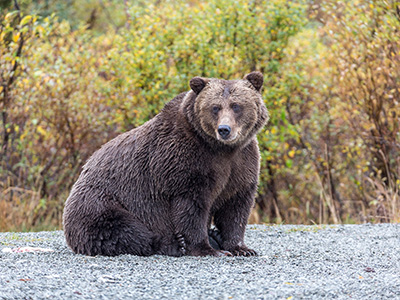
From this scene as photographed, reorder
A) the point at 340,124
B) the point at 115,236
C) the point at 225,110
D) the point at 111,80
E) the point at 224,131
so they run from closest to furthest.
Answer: the point at 224,131 < the point at 225,110 < the point at 115,236 < the point at 111,80 < the point at 340,124

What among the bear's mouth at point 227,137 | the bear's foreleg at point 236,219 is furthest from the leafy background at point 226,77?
the bear's mouth at point 227,137

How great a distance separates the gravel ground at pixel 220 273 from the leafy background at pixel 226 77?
327 centimetres

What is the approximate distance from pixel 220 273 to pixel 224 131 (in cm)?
131

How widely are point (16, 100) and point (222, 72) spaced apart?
353 cm

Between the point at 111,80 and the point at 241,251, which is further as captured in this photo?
the point at 111,80

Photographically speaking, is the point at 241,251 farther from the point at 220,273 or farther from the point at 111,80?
the point at 111,80

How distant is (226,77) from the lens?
9.85 m

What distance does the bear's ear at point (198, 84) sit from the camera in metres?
5.53

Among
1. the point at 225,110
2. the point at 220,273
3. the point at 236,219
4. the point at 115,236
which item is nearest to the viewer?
the point at 220,273

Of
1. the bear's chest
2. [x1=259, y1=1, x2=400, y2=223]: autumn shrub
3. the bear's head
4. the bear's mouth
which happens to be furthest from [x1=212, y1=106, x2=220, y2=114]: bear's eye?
[x1=259, y1=1, x2=400, y2=223]: autumn shrub

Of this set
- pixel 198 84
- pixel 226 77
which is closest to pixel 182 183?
pixel 198 84

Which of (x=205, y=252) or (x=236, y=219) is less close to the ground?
(x=236, y=219)

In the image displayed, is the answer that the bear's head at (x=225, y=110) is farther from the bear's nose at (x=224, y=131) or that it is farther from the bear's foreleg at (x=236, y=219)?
the bear's foreleg at (x=236, y=219)

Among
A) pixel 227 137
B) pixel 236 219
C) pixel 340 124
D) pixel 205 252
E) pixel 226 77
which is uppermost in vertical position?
pixel 227 137
